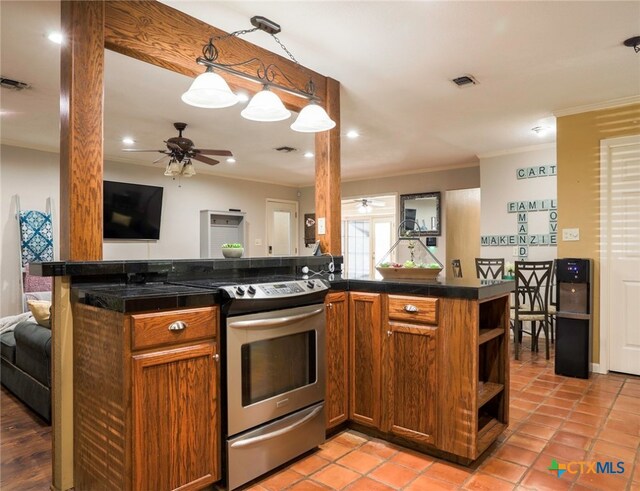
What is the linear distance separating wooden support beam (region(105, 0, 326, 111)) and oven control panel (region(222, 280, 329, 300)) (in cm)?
135

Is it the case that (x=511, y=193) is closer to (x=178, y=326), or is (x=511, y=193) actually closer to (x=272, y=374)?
(x=272, y=374)

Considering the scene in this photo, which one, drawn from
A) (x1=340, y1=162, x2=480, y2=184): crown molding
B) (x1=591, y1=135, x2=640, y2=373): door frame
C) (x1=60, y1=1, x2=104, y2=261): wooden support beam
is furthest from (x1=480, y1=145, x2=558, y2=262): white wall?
(x1=60, y1=1, x2=104, y2=261): wooden support beam

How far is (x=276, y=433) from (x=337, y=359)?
0.58 metres

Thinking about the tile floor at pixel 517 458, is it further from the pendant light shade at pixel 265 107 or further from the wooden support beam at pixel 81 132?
the pendant light shade at pixel 265 107

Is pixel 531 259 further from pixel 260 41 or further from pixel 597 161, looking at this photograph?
pixel 260 41

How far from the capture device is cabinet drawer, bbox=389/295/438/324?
209 centimetres

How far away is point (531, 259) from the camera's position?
5.20 meters

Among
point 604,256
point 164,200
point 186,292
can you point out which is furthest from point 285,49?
point 164,200

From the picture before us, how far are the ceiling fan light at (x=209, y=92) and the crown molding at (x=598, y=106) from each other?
3.37 m

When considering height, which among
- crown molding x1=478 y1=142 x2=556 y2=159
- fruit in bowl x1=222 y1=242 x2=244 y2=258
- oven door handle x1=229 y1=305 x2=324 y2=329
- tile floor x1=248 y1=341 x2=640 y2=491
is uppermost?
crown molding x1=478 y1=142 x2=556 y2=159

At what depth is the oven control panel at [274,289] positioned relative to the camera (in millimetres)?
1785

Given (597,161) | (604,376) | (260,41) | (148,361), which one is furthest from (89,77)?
(604,376)

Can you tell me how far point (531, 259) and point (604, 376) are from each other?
1912mm

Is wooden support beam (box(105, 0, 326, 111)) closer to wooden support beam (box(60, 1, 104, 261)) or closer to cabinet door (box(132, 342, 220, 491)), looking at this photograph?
wooden support beam (box(60, 1, 104, 261))
